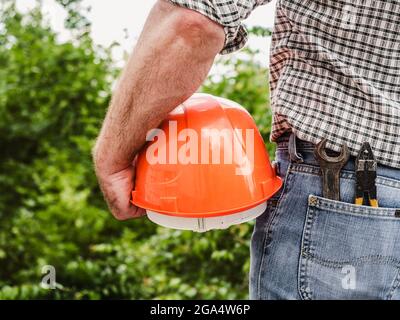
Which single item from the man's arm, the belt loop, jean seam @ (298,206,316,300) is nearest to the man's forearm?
the man's arm

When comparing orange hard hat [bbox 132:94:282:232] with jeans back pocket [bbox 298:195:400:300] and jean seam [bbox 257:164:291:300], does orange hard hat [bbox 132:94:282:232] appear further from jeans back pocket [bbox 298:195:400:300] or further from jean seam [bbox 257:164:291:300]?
jeans back pocket [bbox 298:195:400:300]

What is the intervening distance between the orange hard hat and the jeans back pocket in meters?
0.16

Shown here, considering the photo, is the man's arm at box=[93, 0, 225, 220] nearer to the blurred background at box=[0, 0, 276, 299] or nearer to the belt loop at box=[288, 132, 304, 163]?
the belt loop at box=[288, 132, 304, 163]

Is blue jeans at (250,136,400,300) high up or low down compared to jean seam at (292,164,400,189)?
down

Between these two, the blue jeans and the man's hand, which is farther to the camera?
the man's hand

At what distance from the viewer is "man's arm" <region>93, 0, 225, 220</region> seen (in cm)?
127

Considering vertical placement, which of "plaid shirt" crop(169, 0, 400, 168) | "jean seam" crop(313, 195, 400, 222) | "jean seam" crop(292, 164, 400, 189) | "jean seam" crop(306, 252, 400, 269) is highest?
"plaid shirt" crop(169, 0, 400, 168)

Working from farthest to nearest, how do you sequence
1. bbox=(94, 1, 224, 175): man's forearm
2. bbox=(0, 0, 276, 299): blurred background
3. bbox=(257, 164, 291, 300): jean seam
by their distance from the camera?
bbox=(0, 0, 276, 299): blurred background < bbox=(257, 164, 291, 300): jean seam < bbox=(94, 1, 224, 175): man's forearm

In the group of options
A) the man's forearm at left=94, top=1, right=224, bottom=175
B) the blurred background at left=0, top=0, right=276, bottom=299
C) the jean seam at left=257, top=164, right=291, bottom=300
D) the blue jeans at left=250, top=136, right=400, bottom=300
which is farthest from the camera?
the blurred background at left=0, top=0, right=276, bottom=299

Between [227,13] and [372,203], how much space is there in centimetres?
60

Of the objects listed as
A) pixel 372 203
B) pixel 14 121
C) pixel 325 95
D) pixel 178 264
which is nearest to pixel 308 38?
pixel 325 95

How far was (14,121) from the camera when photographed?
5.29 m

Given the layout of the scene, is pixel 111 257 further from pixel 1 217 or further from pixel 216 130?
pixel 216 130

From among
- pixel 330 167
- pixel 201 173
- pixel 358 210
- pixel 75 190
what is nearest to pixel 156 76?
pixel 201 173
